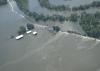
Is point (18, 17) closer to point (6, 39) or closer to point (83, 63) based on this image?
point (6, 39)

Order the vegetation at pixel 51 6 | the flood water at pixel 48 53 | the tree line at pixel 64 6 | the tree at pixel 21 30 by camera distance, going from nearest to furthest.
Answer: the flood water at pixel 48 53, the tree at pixel 21 30, the tree line at pixel 64 6, the vegetation at pixel 51 6

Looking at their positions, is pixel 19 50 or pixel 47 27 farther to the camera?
pixel 47 27

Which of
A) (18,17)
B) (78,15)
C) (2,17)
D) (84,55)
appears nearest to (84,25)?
(78,15)

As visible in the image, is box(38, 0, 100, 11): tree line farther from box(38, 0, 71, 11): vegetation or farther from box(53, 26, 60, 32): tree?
box(53, 26, 60, 32): tree

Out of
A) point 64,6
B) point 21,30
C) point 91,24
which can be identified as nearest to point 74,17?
point 91,24

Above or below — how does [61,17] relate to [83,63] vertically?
above

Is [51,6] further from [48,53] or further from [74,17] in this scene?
[48,53]

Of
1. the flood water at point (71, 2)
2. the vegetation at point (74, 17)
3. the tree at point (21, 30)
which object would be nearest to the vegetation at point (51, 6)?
the flood water at point (71, 2)

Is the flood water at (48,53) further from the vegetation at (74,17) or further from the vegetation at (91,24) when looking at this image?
Result: the vegetation at (74,17)
